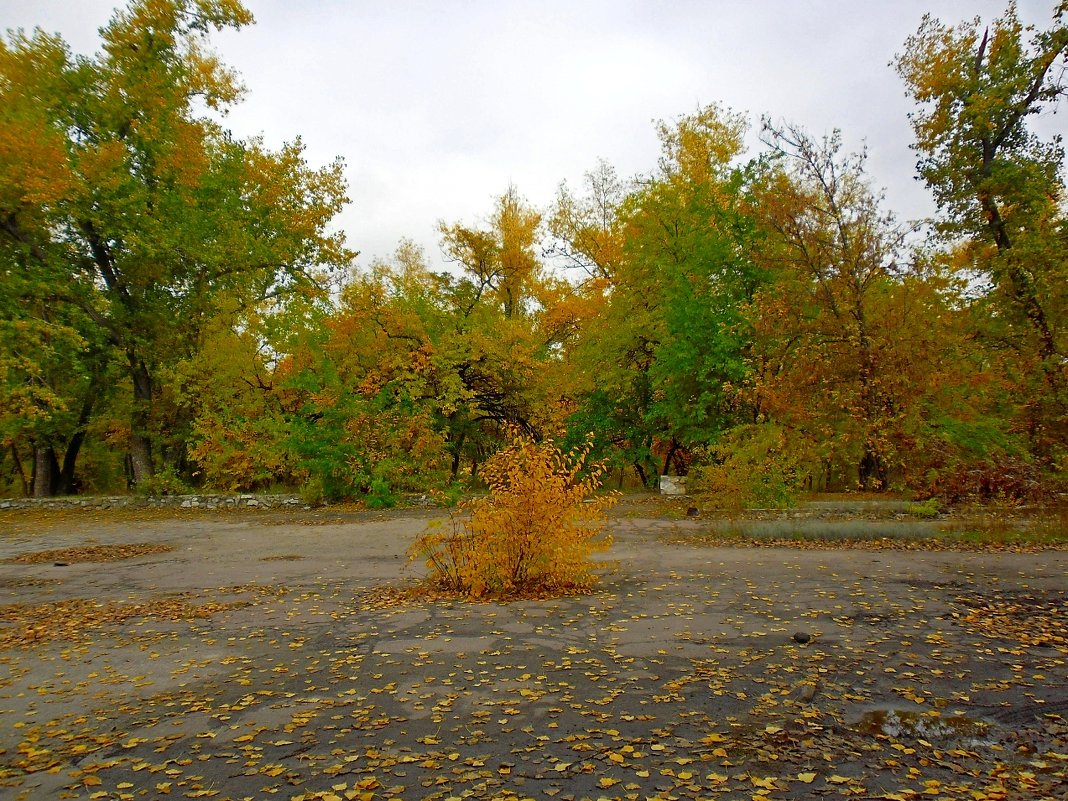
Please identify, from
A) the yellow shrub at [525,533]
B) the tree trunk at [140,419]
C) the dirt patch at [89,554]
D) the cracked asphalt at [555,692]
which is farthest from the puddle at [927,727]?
the tree trunk at [140,419]

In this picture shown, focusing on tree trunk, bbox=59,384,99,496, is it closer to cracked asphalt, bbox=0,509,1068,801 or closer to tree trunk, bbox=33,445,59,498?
tree trunk, bbox=33,445,59,498

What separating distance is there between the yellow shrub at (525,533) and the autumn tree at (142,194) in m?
16.1

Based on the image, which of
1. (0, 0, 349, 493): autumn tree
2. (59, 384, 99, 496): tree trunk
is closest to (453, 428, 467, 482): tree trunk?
(0, 0, 349, 493): autumn tree

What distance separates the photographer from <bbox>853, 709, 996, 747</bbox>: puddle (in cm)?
388

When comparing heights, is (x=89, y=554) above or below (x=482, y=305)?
below

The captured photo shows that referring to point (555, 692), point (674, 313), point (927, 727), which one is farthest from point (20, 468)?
point (927, 727)

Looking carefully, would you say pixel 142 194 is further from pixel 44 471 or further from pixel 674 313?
pixel 674 313

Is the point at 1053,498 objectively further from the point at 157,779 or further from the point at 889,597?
the point at 157,779

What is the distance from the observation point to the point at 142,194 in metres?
20.2

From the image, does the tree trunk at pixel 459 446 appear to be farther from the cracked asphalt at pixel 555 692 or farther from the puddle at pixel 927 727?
the puddle at pixel 927 727

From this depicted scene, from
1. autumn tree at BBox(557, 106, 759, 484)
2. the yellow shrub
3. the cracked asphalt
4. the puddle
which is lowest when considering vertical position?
the puddle

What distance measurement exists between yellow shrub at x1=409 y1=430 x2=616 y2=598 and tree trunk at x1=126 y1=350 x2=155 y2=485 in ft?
60.0

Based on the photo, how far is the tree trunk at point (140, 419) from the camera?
22.5m

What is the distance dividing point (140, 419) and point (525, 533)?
19.7 meters
